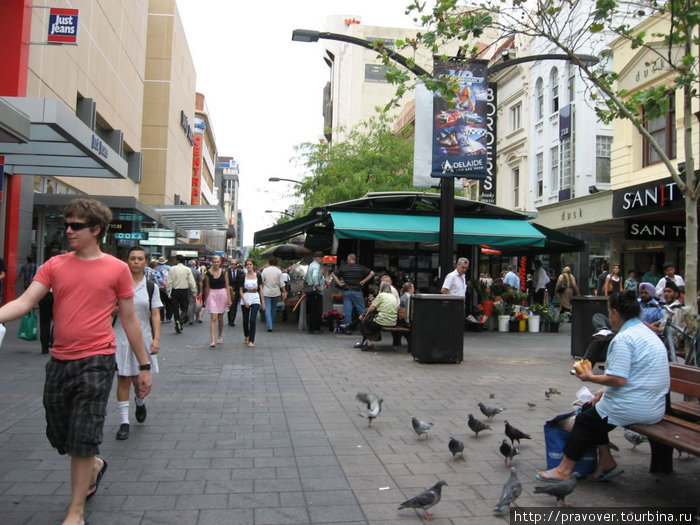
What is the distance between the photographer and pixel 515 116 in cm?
3228

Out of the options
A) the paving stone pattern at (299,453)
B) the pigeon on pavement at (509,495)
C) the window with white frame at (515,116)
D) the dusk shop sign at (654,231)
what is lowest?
the paving stone pattern at (299,453)

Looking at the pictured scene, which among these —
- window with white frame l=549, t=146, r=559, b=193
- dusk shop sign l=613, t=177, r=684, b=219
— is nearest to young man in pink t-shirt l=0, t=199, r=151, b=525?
dusk shop sign l=613, t=177, r=684, b=219

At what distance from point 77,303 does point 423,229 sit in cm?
1152

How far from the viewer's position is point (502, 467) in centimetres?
466

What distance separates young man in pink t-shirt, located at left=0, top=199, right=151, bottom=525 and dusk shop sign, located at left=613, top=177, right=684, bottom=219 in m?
14.5

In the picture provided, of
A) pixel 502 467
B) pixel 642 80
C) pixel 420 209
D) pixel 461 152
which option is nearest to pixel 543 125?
pixel 642 80

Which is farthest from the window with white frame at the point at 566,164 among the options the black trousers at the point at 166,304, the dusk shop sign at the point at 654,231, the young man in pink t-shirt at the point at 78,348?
the young man in pink t-shirt at the point at 78,348

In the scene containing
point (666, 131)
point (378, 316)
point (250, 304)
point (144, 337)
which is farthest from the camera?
point (666, 131)

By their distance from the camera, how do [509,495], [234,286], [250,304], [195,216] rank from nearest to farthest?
[509,495]
[250,304]
[234,286]
[195,216]

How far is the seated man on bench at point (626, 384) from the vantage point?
396cm

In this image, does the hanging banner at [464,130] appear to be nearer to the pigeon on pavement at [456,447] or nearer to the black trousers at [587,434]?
the pigeon on pavement at [456,447]

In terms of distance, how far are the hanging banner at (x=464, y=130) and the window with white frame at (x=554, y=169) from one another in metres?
18.6

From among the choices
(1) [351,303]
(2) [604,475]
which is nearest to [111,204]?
(1) [351,303]

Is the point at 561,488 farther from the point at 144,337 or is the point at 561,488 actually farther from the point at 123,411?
the point at 144,337
